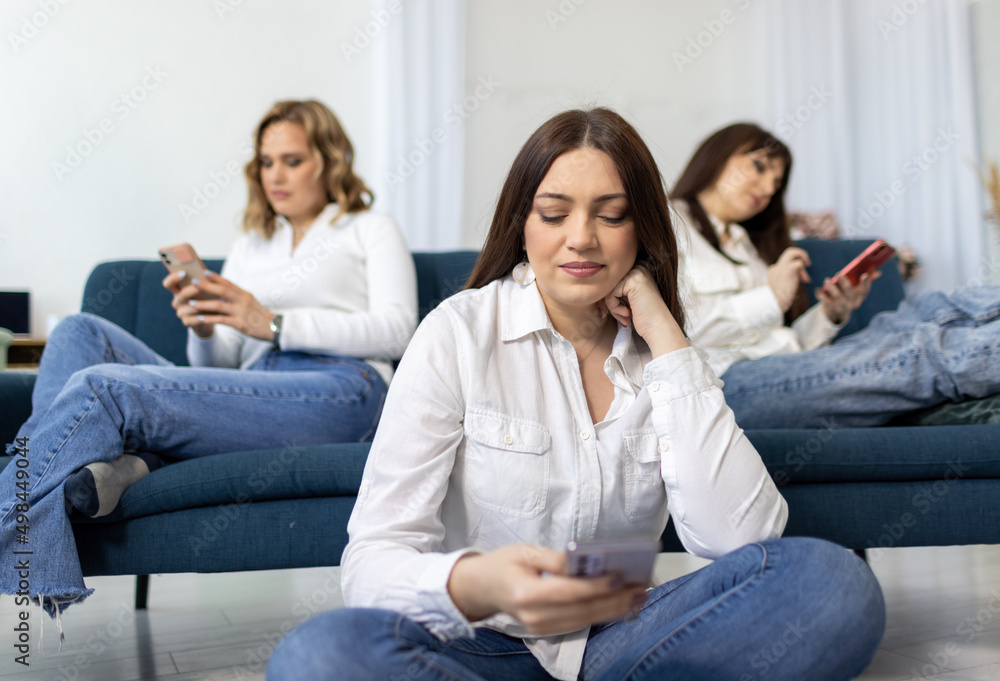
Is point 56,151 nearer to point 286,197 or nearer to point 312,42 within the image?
point 312,42

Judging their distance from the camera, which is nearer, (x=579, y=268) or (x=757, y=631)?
(x=757, y=631)

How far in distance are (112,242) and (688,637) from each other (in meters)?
3.40

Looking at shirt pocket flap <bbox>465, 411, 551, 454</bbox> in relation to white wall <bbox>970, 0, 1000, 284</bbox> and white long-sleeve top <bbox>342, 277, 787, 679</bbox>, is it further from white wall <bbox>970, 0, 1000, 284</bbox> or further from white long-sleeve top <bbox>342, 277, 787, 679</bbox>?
white wall <bbox>970, 0, 1000, 284</bbox>

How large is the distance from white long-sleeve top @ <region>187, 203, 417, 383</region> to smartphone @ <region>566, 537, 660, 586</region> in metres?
1.16

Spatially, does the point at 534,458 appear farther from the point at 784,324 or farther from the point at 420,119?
the point at 420,119

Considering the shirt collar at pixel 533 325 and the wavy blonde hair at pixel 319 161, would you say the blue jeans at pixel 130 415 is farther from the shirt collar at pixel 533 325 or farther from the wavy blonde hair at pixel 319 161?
the shirt collar at pixel 533 325

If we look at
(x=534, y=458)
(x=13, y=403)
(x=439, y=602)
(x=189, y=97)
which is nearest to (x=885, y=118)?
(x=189, y=97)

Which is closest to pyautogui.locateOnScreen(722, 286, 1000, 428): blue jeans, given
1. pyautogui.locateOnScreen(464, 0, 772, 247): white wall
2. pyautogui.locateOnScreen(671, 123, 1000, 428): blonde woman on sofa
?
pyautogui.locateOnScreen(671, 123, 1000, 428): blonde woman on sofa

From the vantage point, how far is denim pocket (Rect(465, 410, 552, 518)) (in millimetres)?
1025

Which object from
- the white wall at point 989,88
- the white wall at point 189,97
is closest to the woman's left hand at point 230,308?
the white wall at point 189,97

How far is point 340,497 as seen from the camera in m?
1.47

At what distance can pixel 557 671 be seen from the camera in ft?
3.29

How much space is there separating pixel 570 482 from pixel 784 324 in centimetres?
140

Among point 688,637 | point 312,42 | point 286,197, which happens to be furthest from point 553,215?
point 312,42
